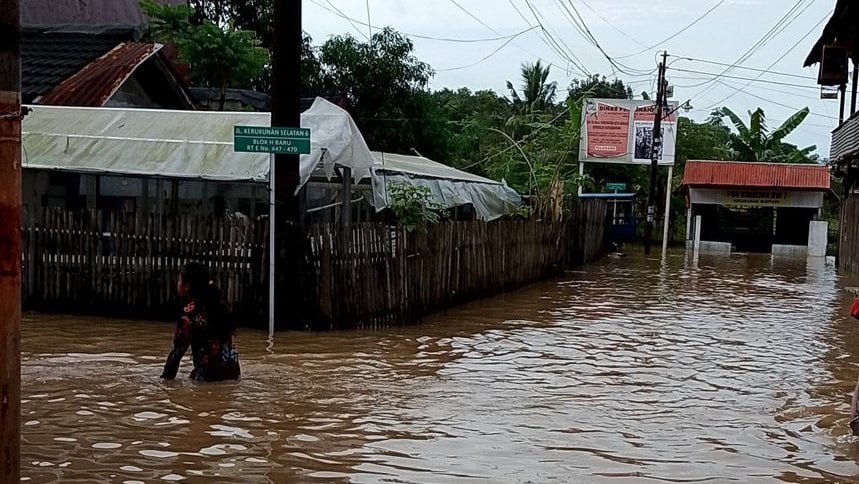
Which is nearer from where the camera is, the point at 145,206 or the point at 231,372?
the point at 231,372

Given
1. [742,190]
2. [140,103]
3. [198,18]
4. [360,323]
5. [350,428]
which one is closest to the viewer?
[350,428]

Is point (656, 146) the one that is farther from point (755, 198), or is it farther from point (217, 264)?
point (217, 264)

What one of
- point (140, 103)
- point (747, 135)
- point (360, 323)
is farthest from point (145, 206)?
point (747, 135)

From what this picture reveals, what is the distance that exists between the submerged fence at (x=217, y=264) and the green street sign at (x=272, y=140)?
53.6 inches

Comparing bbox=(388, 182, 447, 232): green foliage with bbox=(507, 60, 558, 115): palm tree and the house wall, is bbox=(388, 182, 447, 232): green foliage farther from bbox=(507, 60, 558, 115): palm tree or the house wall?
bbox=(507, 60, 558, 115): palm tree

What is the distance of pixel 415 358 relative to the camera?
10.2m

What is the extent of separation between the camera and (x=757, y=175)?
38.7 metres

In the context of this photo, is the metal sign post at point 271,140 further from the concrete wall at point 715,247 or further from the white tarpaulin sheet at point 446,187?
the concrete wall at point 715,247

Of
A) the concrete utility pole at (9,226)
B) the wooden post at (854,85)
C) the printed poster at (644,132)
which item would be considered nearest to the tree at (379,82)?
the printed poster at (644,132)

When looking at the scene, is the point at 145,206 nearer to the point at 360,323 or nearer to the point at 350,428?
the point at 360,323

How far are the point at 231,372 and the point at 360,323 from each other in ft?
12.0

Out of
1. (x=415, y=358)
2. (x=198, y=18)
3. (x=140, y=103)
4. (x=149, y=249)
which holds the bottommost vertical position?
(x=415, y=358)

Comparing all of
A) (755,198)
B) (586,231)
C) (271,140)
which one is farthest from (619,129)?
(271,140)

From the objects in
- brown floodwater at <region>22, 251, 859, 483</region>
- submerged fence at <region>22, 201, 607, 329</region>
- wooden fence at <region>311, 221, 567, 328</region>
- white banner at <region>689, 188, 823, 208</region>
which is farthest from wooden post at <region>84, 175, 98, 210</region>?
white banner at <region>689, 188, 823, 208</region>
